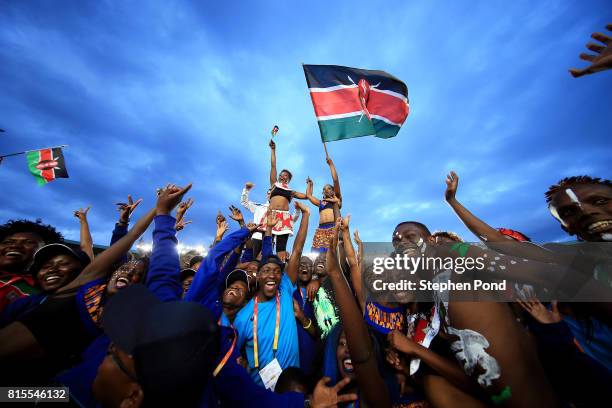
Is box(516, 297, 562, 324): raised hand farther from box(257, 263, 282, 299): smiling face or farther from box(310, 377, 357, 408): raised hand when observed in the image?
box(257, 263, 282, 299): smiling face

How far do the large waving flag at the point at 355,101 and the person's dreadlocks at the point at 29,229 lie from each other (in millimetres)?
5055

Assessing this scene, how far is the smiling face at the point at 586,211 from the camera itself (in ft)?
7.55

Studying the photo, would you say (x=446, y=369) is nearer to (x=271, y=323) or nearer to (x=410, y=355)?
(x=410, y=355)

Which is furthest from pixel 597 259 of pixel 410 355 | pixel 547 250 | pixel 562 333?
pixel 410 355

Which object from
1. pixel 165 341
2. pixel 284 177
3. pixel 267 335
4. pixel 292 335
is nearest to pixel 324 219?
pixel 284 177

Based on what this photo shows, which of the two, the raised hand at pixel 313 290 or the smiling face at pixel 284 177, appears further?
the smiling face at pixel 284 177

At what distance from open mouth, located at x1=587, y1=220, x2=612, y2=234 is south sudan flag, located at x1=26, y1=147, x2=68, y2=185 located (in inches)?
589

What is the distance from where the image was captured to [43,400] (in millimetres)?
2107

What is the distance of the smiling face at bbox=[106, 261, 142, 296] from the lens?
3.29 meters

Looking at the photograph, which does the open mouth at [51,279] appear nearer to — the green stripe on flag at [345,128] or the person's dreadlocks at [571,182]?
the green stripe on flag at [345,128]

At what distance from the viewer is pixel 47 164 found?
10.7 m

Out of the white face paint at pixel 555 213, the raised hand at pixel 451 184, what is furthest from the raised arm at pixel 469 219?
the white face paint at pixel 555 213

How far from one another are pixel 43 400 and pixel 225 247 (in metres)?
1.92

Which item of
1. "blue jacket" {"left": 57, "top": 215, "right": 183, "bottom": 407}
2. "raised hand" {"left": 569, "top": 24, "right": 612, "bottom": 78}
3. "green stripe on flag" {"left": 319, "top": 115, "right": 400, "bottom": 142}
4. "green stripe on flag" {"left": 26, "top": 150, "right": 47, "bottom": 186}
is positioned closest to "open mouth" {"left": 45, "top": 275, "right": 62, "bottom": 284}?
"blue jacket" {"left": 57, "top": 215, "right": 183, "bottom": 407}
